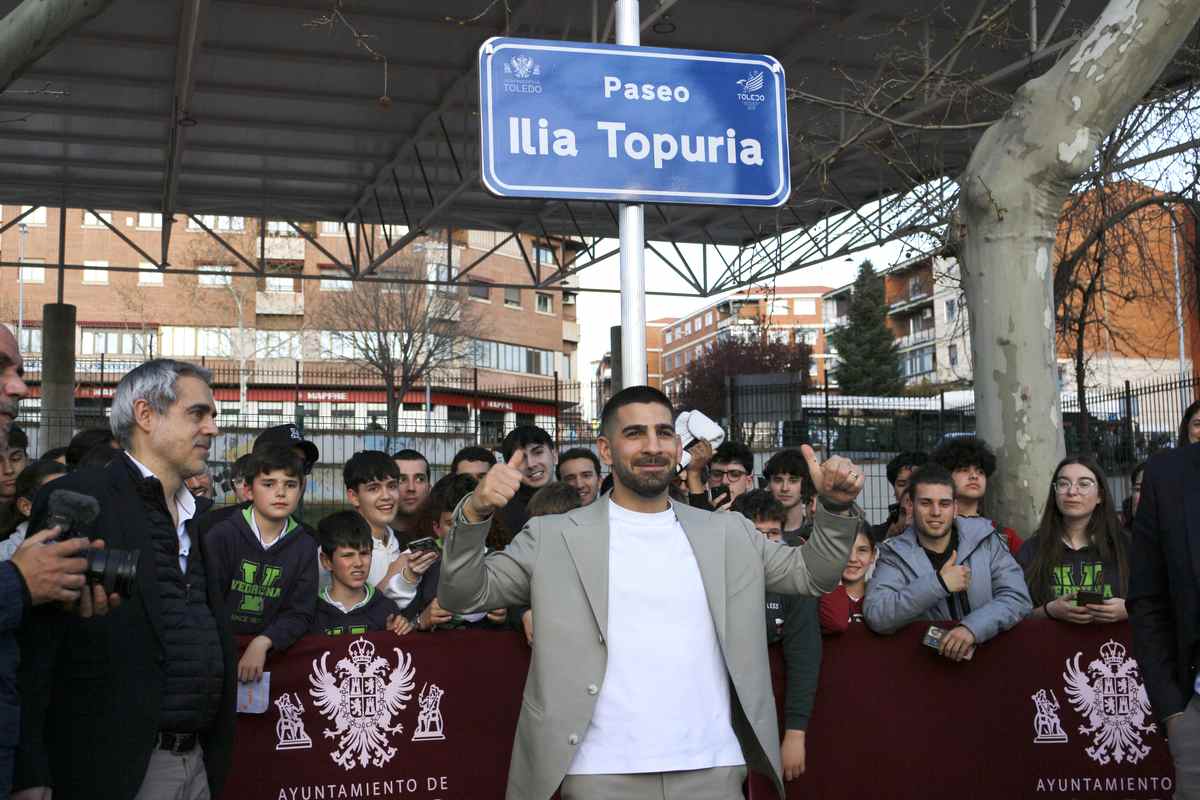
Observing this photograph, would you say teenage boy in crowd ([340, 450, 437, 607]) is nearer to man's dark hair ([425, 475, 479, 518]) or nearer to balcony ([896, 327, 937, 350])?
man's dark hair ([425, 475, 479, 518])

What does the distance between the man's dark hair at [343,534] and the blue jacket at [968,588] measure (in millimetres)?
2423

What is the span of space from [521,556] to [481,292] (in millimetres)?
57491

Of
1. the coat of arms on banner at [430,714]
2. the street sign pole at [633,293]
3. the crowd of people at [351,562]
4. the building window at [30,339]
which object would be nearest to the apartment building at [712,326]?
the building window at [30,339]

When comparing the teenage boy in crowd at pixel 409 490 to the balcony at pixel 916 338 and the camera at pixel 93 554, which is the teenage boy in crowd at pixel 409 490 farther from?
the balcony at pixel 916 338

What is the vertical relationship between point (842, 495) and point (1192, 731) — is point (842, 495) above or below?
above

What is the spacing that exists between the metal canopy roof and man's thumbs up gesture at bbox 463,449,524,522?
6618 mm

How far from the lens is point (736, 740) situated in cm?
363

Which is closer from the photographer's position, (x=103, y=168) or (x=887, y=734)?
(x=887, y=734)

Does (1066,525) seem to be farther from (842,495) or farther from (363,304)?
(363,304)

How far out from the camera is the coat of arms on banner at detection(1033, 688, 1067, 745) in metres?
5.54

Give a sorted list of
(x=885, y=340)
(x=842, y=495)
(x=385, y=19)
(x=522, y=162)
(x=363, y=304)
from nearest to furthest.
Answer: (x=842, y=495) → (x=522, y=162) → (x=385, y=19) → (x=363, y=304) → (x=885, y=340)

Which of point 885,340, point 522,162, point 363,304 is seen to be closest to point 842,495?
point 522,162

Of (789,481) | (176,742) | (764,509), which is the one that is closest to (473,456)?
(789,481)

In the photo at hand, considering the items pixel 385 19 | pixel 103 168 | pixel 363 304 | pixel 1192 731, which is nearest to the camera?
pixel 1192 731
